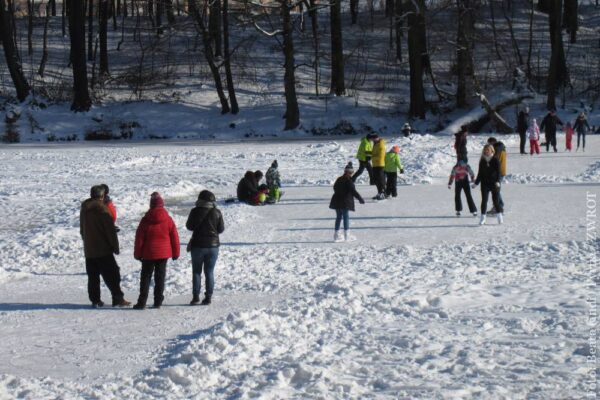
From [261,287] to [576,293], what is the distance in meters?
4.14

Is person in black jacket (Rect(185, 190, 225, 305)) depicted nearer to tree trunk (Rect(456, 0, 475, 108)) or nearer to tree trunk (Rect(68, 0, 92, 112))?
tree trunk (Rect(456, 0, 475, 108))

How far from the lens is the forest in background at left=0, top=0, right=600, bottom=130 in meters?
42.7

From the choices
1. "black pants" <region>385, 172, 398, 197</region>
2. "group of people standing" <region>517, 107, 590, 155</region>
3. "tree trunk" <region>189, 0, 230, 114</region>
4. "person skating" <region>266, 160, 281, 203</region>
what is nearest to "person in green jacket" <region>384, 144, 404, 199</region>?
Result: "black pants" <region>385, 172, 398, 197</region>

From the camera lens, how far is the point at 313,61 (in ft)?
174

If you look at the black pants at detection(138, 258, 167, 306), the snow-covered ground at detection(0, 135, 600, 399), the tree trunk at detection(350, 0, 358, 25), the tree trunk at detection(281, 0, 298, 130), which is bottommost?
the snow-covered ground at detection(0, 135, 600, 399)

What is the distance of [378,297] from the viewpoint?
1121 centimetres

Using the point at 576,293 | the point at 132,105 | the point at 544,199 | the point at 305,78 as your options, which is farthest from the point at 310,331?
the point at 305,78

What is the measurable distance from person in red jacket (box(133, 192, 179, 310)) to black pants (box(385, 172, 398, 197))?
966 cm

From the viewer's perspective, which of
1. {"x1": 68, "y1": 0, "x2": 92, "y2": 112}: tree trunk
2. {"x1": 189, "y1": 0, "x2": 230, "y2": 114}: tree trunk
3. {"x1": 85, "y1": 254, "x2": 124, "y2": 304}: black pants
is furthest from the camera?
{"x1": 68, "y1": 0, "x2": 92, "y2": 112}: tree trunk

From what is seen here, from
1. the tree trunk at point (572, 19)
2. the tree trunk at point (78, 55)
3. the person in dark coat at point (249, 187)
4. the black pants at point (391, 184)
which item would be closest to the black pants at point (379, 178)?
the black pants at point (391, 184)

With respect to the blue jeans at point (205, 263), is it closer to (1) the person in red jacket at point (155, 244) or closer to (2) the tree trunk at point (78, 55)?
(1) the person in red jacket at point (155, 244)

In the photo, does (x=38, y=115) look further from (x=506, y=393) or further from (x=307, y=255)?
(x=506, y=393)

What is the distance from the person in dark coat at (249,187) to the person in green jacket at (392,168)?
2841 millimetres

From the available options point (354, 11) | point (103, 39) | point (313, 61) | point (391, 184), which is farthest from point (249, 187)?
point (354, 11)
